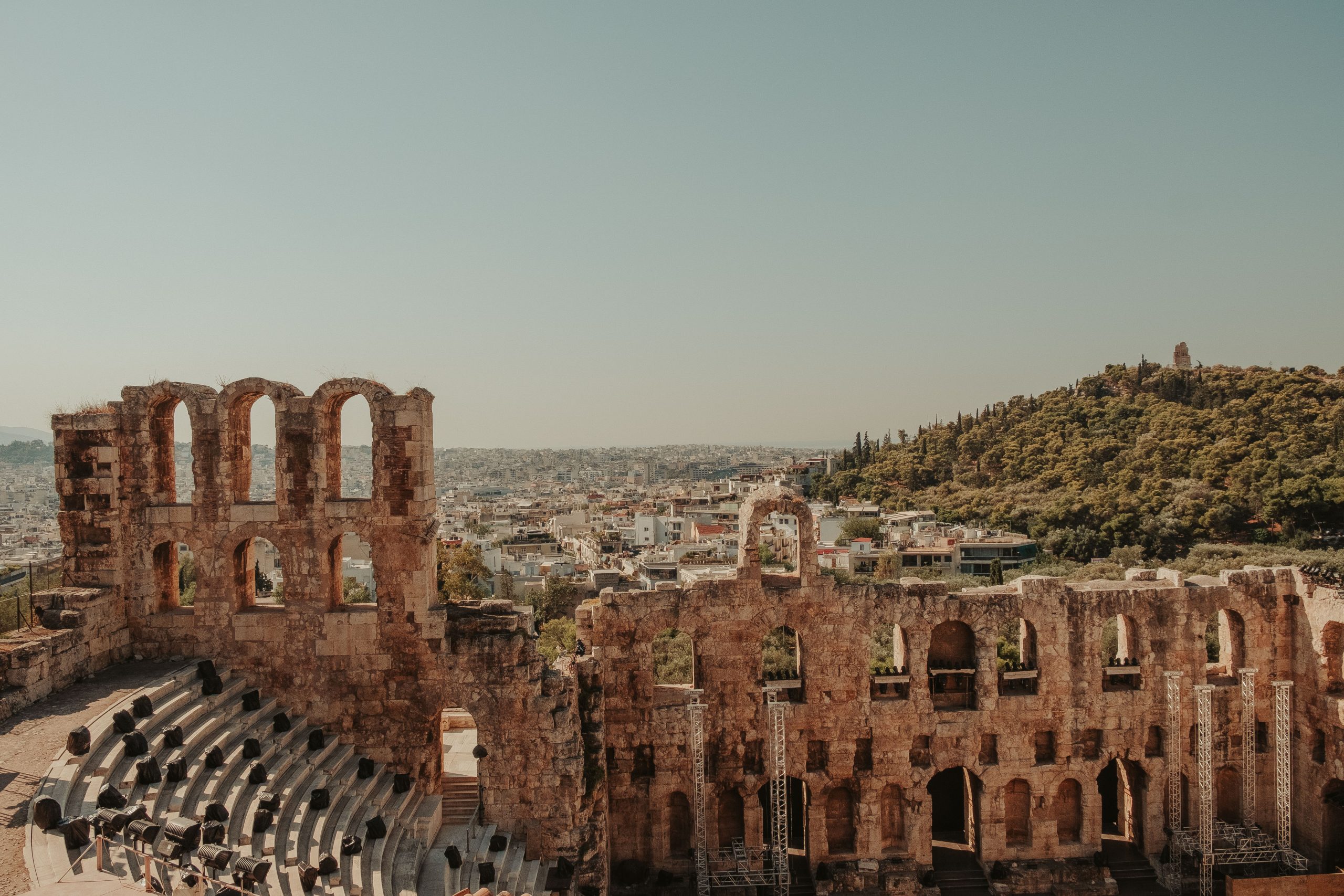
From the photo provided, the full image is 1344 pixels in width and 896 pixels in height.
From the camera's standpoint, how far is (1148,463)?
7531 centimetres

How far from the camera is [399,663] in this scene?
19594mm

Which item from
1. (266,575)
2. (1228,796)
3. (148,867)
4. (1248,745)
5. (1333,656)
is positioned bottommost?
(1228,796)

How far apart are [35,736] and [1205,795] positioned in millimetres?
27469

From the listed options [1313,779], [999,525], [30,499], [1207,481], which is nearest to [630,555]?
[999,525]

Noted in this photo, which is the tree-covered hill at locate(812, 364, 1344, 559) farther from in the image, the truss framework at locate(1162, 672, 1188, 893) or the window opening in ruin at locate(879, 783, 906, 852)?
the window opening in ruin at locate(879, 783, 906, 852)

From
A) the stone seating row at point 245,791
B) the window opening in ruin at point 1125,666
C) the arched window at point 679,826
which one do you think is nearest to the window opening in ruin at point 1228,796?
the window opening in ruin at point 1125,666

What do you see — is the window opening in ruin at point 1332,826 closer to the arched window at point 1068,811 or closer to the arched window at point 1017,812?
the arched window at point 1068,811

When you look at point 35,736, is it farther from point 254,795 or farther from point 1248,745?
point 1248,745

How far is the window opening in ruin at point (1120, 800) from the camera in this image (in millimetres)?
24453

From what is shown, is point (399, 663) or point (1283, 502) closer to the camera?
point (399, 663)

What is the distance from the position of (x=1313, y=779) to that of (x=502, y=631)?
74.7 ft

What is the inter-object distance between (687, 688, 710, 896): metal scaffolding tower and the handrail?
11696mm

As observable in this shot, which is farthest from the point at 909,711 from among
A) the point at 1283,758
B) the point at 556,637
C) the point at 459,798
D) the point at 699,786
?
the point at 556,637

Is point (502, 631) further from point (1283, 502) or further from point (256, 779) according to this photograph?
point (1283, 502)
